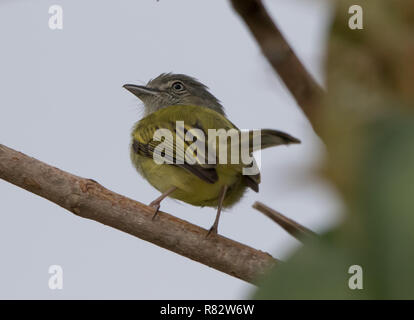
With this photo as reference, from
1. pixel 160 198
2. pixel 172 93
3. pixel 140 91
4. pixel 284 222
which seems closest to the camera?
pixel 284 222

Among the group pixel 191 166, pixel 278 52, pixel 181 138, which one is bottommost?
pixel 278 52

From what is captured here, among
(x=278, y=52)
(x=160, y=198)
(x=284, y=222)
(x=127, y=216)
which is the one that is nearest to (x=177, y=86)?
(x=160, y=198)

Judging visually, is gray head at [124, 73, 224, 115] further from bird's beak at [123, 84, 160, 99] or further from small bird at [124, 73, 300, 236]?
small bird at [124, 73, 300, 236]

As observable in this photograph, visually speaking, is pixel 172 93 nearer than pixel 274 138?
No

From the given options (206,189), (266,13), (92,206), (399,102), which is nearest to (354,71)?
(399,102)

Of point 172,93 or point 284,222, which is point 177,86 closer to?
point 172,93

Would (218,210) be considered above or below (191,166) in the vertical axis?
below

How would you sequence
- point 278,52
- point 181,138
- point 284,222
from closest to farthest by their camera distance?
point 278,52, point 284,222, point 181,138
